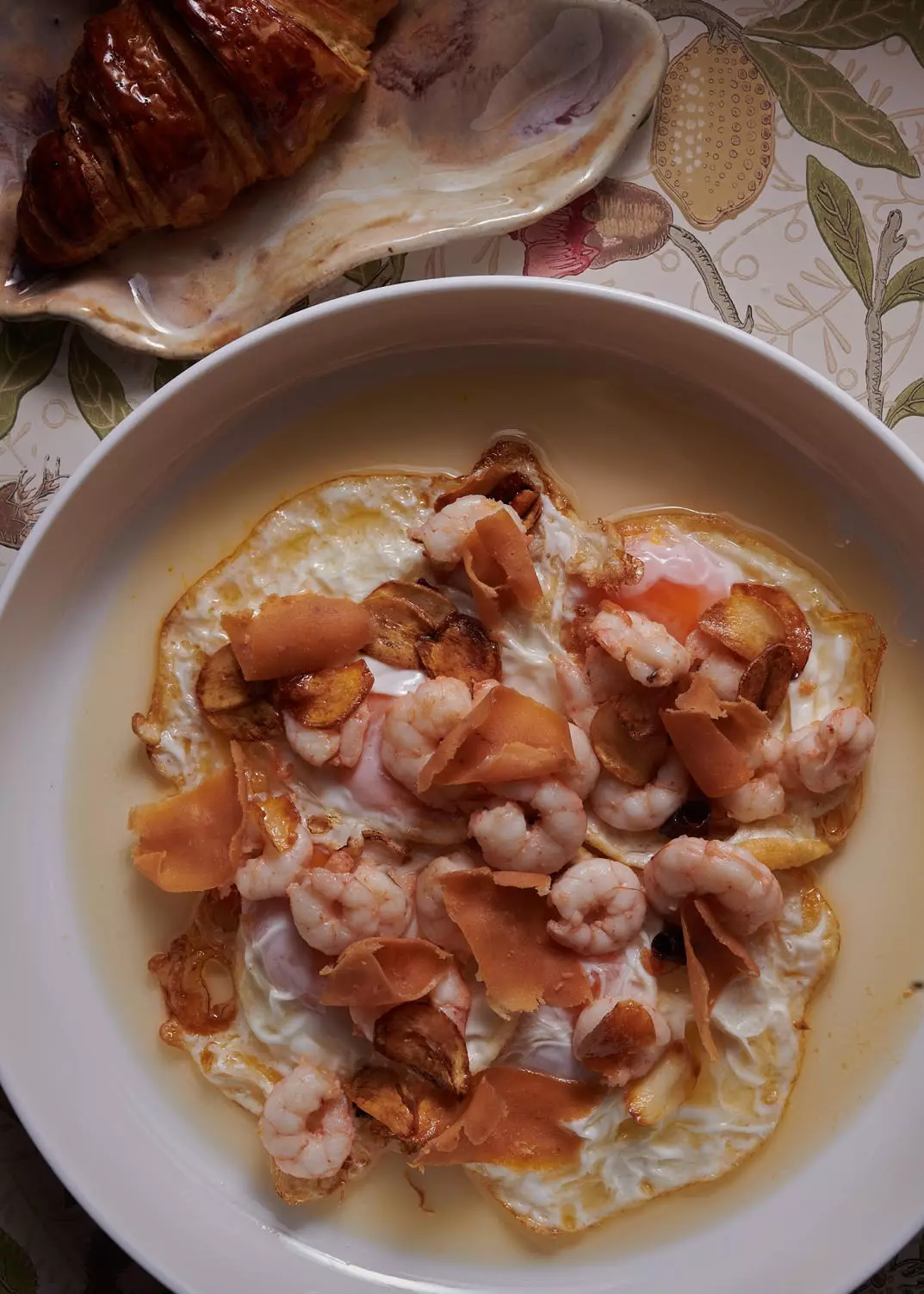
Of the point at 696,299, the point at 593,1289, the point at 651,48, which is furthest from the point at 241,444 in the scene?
the point at 593,1289

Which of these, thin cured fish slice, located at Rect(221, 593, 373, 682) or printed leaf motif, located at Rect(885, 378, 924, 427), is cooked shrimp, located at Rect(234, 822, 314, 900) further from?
printed leaf motif, located at Rect(885, 378, 924, 427)

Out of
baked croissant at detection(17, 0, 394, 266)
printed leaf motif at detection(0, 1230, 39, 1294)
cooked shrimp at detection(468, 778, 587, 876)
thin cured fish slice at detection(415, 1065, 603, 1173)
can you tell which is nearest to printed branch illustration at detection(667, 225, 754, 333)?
baked croissant at detection(17, 0, 394, 266)

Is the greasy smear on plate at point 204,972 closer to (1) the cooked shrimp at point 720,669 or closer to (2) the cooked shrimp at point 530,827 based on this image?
(2) the cooked shrimp at point 530,827

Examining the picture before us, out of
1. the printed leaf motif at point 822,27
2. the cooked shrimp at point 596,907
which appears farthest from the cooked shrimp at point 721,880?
the printed leaf motif at point 822,27

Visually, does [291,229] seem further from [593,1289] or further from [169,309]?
[593,1289]

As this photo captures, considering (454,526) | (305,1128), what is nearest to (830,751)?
(454,526)

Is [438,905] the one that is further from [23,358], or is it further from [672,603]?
[23,358]
